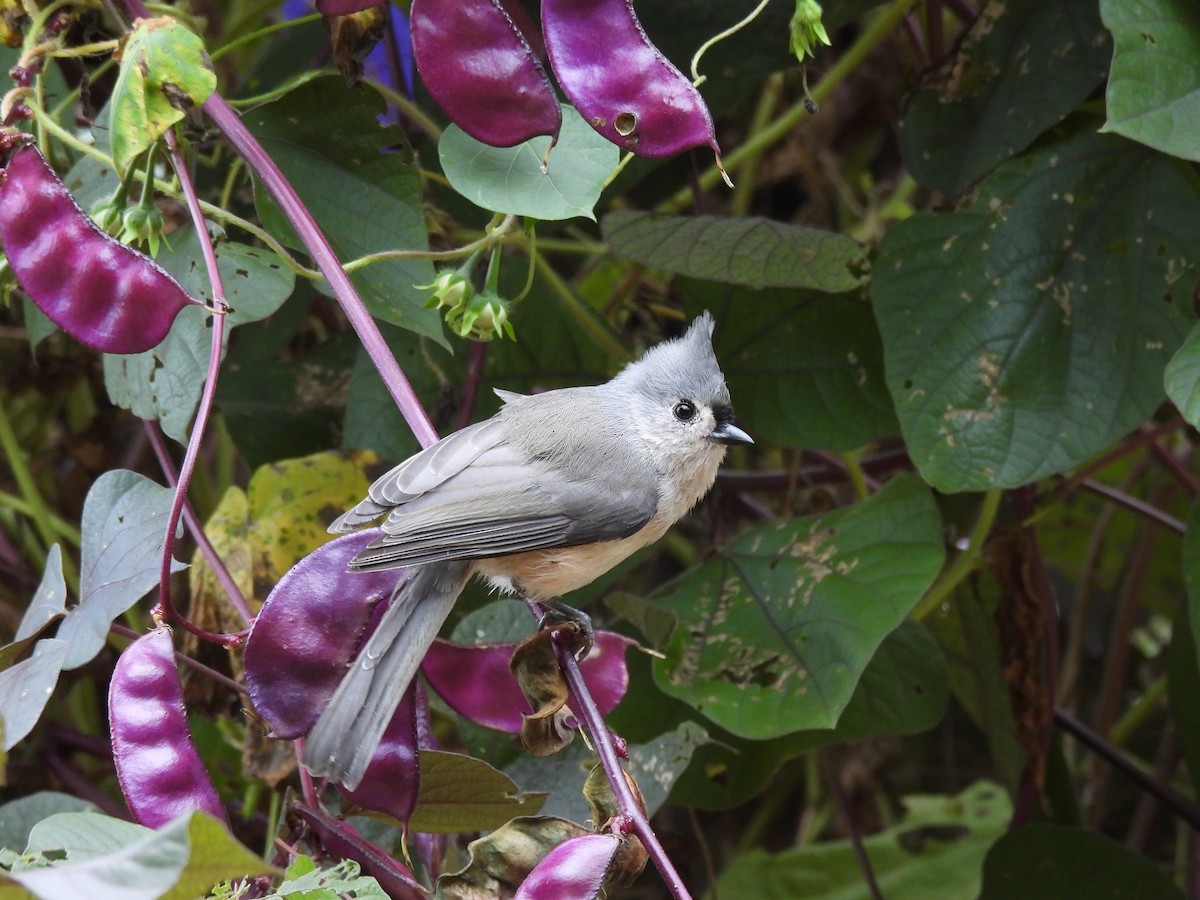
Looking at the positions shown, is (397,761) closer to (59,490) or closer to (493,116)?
(493,116)

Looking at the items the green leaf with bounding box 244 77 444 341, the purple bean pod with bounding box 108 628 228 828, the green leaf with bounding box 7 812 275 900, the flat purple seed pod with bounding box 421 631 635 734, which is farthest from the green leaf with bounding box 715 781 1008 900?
the green leaf with bounding box 7 812 275 900

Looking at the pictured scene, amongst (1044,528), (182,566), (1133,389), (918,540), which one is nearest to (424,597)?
(182,566)

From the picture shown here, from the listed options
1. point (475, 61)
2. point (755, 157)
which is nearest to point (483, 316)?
point (475, 61)

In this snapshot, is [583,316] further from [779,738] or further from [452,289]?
[779,738]

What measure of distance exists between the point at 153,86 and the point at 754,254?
814 millimetres

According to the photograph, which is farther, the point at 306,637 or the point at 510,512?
the point at 510,512

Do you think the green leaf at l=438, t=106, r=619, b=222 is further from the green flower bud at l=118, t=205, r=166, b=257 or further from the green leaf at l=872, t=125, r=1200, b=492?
the green leaf at l=872, t=125, r=1200, b=492

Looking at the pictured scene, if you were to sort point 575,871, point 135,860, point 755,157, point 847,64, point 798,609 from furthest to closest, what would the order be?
point 755,157
point 847,64
point 798,609
point 575,871
point 135,860

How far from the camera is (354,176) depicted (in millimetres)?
1640

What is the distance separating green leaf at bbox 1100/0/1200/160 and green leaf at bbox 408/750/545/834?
36.8 inches

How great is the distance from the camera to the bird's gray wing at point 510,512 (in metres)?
1.39

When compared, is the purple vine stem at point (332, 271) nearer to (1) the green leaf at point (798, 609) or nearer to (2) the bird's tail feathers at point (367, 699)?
(2) the bird's tail feathers at point (367, 699)

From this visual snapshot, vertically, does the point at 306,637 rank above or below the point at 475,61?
below

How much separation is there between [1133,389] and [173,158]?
1.20m
